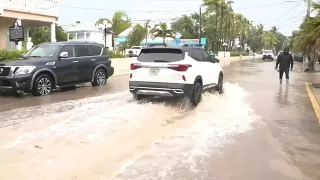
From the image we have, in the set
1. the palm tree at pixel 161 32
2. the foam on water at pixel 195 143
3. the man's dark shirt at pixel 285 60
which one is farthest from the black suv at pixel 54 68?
the palm tree at pixel 161 32

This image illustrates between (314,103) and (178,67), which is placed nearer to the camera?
(178,67)

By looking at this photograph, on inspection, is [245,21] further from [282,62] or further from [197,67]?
[197,67]

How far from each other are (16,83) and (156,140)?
642 centimetres

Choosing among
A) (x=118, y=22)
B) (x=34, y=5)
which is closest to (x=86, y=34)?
(x=118, y=22)

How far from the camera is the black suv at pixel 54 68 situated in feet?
37.7

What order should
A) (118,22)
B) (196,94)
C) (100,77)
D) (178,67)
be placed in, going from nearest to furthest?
1. (178,67)
2. (196,94)
3. (100,77)
4. (118,22)

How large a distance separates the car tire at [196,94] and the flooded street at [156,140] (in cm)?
17

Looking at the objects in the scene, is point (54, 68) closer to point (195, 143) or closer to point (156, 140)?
point (156, 140)

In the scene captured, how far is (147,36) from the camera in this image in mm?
63375

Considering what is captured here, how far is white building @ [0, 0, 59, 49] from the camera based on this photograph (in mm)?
21755

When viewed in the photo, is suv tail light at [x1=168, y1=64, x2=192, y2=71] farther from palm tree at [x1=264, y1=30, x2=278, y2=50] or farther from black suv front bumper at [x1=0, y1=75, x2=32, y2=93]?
palm tree at [x1=264, y1=30, x2=278, y2=50]

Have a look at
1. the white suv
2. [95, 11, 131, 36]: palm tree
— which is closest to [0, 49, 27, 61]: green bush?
the white suv

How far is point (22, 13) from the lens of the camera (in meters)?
22.7

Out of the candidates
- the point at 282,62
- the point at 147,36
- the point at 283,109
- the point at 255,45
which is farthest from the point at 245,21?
the point at 283,109
